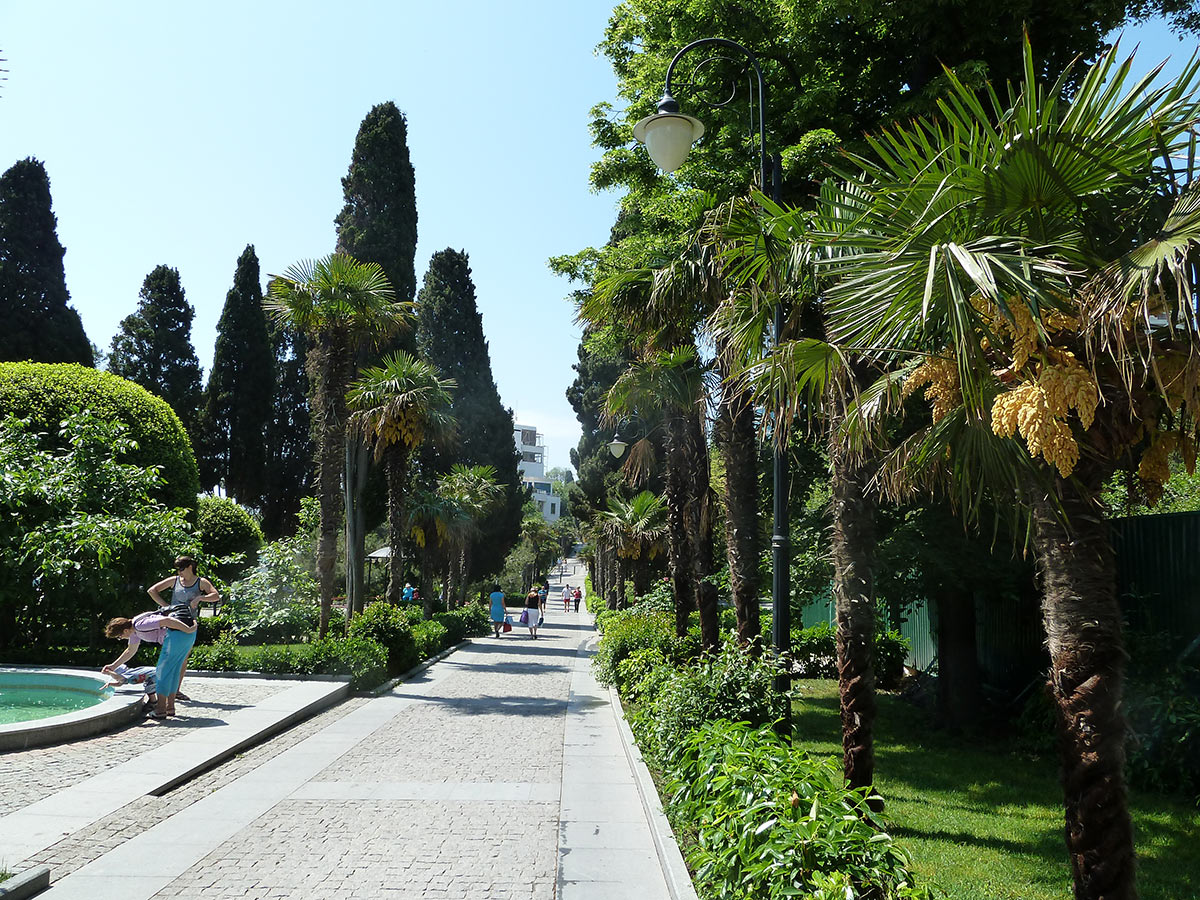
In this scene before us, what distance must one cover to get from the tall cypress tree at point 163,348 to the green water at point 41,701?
2971cm

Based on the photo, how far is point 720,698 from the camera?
7.65 m

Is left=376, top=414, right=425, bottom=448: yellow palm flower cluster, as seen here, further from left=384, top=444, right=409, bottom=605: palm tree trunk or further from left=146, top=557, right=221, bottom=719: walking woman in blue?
left=146, top=557, right=221, bottom=719: walking woman in blue

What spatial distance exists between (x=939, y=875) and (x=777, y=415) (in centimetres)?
351

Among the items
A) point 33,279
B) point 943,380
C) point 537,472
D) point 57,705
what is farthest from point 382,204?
point 537,472

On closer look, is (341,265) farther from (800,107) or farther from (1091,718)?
(1091,718)

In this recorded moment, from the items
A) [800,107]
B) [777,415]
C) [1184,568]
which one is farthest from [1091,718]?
[800,107]

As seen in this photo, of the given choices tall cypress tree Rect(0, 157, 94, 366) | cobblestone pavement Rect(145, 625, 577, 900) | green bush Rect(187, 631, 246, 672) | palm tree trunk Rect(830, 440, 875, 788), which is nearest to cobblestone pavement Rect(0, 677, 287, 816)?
cobblestone pavement Rect(145, 625, 577, 900)

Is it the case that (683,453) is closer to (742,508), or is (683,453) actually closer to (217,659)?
(742,508)

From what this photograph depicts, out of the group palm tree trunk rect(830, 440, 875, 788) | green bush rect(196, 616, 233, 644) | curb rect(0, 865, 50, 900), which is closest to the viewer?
curb rect(0, 865, 50, 900)

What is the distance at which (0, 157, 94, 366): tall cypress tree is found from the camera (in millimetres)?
33531

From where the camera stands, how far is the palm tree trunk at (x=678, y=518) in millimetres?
14227

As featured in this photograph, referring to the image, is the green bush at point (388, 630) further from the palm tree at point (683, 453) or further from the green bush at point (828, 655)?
the green bush at point (828, 655)

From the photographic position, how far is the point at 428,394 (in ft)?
67.6

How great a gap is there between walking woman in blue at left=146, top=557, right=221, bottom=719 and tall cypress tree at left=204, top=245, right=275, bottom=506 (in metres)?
30.2
